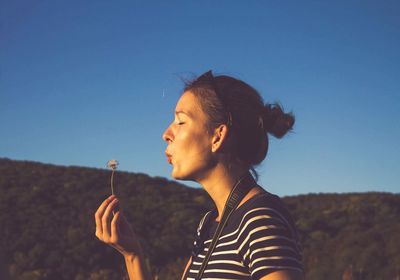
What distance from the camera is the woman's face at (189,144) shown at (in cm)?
253

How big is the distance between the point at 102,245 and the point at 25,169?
15.0m

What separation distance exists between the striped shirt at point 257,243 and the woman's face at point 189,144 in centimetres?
40

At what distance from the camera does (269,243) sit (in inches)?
73.2

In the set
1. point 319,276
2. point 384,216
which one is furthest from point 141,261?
point 384,216

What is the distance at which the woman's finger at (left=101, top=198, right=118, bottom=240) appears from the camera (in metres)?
2.66

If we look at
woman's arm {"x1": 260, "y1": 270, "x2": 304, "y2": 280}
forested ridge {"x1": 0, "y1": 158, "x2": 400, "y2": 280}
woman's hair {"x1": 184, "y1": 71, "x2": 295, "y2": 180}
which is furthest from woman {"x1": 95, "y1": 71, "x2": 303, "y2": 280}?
forested ridge {"x1": 0, "y1": 158, "x2": 400, "y2": 280}

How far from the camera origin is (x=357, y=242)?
58.9 feet

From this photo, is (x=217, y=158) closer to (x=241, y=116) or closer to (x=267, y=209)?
(x=241, y=116)

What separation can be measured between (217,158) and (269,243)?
739 millimetres

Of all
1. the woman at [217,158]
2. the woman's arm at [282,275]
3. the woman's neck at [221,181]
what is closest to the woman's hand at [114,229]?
the woman at [217,158]

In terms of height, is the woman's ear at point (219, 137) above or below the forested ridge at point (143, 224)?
below

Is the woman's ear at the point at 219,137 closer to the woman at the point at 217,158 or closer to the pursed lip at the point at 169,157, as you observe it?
the woman at the point at 217,158

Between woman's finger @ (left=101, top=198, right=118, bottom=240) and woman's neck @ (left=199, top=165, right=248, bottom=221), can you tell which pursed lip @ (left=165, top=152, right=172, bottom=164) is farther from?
woman's finger @ (left=101, top=198, right=118, bottom=240)

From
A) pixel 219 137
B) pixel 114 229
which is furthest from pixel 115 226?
pixel 219 137
